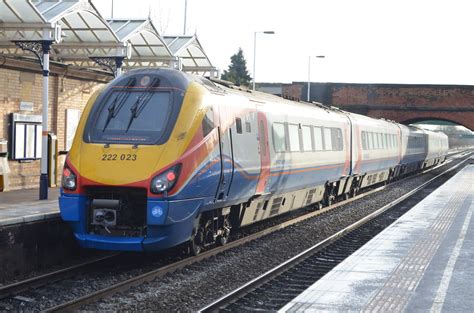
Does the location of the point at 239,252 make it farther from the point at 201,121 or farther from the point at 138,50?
the point at 138,50

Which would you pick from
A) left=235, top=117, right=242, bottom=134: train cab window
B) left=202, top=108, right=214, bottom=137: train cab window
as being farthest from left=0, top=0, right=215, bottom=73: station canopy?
left=202, top=108, right=214, bottom=137: train cab window

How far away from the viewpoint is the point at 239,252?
468 inches

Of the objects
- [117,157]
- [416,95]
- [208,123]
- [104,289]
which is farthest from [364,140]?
[416,95]

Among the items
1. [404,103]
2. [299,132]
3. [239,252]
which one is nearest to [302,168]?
[299,132]

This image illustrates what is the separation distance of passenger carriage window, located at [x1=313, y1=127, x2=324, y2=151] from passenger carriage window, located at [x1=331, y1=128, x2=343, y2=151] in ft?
4.34

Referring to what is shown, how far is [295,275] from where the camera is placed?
33.7 ft

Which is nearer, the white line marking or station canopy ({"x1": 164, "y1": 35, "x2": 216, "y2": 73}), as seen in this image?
the white line marking

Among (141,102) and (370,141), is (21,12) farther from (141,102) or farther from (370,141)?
(370,141)

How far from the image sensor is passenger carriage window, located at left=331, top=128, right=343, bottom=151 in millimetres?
18891

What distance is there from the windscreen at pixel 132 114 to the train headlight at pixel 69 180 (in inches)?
23.2

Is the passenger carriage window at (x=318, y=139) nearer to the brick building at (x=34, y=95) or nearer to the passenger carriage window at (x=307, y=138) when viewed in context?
the passenger carriage window at (x=307, y=138)

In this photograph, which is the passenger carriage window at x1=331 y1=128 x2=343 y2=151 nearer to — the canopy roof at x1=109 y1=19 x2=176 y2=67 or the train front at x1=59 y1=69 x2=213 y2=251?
the canopy roof at x1=109 y1=19 x2=176 y2=67

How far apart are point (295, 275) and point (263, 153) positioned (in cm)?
316

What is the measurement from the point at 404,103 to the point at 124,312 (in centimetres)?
4509
